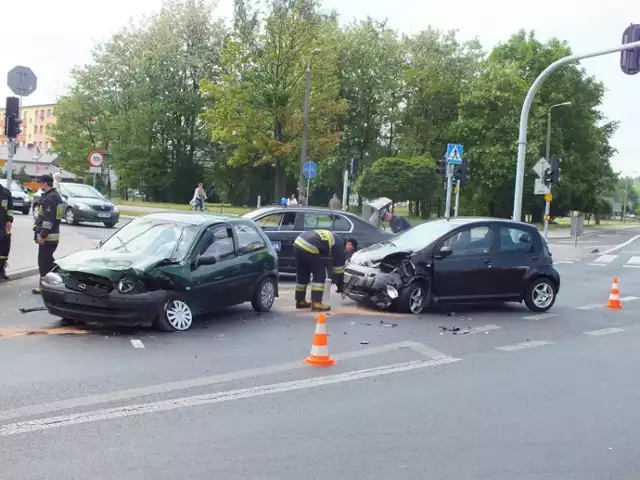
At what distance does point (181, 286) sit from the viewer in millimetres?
9414

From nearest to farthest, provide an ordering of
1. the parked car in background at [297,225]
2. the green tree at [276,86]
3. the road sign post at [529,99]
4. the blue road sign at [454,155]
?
the parked car in background at [297,225] → the road sign post at [529,99] → the blue road sign at [454,155] → the green tree at [276,86]

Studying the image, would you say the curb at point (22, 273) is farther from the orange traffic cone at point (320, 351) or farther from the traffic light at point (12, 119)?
the orange traffic cone at point (320, 351)

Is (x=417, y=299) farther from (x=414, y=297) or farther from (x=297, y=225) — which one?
(x=297, y=225)

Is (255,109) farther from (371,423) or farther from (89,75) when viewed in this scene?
(371,423)

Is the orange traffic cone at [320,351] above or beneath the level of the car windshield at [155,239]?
beneath

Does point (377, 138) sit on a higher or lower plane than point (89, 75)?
lower

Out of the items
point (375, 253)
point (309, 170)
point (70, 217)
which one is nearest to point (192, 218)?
point (375, 253)

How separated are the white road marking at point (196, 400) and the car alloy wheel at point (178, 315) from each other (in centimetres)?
278

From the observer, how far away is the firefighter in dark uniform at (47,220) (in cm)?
1147

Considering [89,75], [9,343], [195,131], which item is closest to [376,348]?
[9,343]

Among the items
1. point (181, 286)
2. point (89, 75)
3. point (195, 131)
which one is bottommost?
point (181, 286)

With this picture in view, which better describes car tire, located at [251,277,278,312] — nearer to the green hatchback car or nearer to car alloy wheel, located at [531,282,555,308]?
the green hatchback car

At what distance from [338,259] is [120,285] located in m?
3.81

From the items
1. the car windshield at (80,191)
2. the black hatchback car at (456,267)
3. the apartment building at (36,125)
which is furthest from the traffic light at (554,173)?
the apartment building at (36,125)
